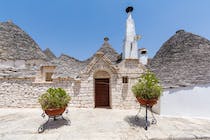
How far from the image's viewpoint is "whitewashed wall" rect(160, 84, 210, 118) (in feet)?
23.1

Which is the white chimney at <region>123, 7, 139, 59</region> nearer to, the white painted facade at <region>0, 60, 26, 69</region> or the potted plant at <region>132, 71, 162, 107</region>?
the potted plant at <region>132, 71, 162, 107</region>

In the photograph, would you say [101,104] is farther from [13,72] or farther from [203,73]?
[13,72]

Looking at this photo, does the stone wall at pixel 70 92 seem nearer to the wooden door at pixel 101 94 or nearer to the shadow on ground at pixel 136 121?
the wooden door at pixel 101 94

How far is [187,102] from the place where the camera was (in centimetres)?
721

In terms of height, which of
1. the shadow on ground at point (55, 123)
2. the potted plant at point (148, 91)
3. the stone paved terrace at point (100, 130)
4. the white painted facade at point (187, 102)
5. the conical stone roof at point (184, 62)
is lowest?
the stone paved terrace at point (100, 130)

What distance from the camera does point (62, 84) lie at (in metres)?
8.88

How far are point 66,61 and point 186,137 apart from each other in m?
9.46

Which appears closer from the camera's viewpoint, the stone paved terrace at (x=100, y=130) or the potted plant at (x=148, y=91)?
the stone paved terrace at (x=100, y=130)

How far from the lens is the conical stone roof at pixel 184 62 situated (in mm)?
7589

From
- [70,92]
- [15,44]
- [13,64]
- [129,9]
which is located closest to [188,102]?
[70,92]

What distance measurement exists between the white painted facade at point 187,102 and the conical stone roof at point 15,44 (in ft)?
42.3

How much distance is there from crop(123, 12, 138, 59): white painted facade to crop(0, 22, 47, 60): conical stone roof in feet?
31.1

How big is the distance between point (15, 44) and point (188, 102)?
53.4 feet

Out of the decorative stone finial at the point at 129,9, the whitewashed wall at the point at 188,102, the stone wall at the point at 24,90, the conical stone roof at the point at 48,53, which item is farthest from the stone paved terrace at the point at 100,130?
the conical stone roof at the point at 48,53
